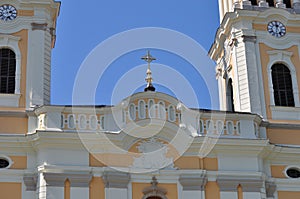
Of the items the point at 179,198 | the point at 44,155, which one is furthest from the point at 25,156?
the point at 179,198

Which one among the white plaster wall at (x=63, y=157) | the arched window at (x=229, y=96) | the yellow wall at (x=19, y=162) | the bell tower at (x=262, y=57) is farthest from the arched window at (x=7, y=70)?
the arched window at (x=229, y=96)

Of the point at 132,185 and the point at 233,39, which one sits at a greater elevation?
the point at 233,39

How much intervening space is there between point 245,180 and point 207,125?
1981 millimetres

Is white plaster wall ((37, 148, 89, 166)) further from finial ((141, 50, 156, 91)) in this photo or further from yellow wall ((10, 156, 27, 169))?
finial ((141, 50, 156, 91))

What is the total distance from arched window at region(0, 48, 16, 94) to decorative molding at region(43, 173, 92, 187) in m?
3.63

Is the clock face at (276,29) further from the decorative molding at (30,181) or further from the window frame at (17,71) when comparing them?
the decorative molding at (30,181)

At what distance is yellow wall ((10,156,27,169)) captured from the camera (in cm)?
2317

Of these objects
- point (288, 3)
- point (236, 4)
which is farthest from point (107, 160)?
point (288, 3)

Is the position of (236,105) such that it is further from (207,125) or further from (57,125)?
(57,125)

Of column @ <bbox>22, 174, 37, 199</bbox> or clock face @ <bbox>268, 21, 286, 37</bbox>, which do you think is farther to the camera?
clock face @ <bbox>268, 21, 286, 37</bbox>

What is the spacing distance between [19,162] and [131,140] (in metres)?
3.22

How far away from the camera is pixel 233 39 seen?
27.1 meters

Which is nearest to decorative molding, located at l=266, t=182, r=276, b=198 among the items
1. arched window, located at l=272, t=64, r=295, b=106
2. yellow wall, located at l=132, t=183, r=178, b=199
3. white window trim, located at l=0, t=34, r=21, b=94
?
yellow wall, located at l=132, t=183, r=178, b=199

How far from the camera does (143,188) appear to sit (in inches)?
911
